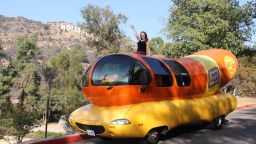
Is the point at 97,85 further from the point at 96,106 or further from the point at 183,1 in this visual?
the point at 183,1

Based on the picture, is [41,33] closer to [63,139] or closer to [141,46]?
[141,46]

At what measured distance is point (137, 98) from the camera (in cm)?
823

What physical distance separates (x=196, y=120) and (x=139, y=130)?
88.7 inches

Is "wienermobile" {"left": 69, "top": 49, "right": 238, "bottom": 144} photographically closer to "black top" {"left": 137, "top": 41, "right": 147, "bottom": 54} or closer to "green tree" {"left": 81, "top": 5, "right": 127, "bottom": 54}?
"black top" {"left": 137, "top": 41, "right": 147, "bottom": 54}

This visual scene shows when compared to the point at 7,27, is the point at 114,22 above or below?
below

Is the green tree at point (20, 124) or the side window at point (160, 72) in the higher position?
the side window at point (160, 72)

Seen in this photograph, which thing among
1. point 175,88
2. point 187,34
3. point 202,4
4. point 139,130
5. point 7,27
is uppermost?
point 7,27

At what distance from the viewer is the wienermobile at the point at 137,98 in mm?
7973

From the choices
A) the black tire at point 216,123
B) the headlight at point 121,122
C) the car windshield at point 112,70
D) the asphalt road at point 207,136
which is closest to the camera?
the headlight at point 121,122

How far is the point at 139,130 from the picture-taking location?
7.94 metres

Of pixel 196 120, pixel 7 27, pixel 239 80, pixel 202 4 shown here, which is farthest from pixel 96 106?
pixel 7 27

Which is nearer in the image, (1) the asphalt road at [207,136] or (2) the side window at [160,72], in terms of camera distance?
(2) the side window at [160,72]

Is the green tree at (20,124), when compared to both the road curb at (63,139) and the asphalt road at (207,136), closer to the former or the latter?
the road curb at (63,139)

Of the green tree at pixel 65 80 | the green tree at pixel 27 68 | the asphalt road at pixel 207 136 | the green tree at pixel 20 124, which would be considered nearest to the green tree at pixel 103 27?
the green tree at pixel 65 80
